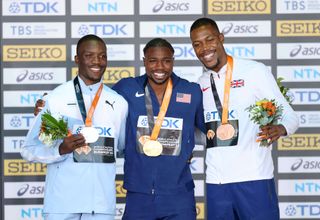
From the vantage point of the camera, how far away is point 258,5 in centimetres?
559

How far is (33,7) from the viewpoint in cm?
559

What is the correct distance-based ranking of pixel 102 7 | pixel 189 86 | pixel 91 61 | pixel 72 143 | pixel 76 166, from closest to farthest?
pixel 72 143, pixel 76 166, pixel 91 61, pixel 189 86, pixel 102 7

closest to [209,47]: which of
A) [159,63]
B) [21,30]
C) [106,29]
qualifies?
[159,63]

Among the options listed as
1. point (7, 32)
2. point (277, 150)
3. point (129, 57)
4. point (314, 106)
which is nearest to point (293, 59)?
point (314, 106)

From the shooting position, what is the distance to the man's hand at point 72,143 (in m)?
3.62

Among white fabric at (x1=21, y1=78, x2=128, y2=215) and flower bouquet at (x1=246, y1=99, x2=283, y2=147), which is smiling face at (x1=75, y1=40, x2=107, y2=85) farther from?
flower bouquet at (x1=246, y1=99, x2=283, y2=147)

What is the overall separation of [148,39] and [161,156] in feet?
6.68

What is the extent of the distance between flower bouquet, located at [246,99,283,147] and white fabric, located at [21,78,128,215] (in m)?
0.90

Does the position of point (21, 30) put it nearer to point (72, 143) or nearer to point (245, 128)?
point (72, 143)

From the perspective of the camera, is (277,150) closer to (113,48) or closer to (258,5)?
(258,5)

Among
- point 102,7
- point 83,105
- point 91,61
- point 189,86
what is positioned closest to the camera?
point 83,105

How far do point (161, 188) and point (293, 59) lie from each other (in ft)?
7.98

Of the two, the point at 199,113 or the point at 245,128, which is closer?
the point at 245,128

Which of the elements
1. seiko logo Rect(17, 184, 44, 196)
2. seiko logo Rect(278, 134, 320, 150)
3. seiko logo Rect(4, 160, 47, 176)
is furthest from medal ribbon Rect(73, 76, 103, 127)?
seiko logo Rect(278, 134, 320, 150)
